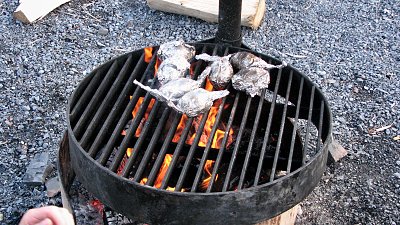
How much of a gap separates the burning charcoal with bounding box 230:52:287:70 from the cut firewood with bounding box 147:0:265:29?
1.78m

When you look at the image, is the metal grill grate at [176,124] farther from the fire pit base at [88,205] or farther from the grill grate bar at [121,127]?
the fire pit base at [88,205]

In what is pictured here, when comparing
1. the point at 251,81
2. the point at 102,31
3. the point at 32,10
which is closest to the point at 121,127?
the point at 251,81

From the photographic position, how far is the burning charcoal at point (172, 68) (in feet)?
8.02

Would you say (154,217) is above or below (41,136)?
above

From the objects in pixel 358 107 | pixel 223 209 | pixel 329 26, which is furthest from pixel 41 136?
Answer: pixel 329 26

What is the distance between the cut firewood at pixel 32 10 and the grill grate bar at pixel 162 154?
104 inches

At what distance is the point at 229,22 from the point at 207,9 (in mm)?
1709

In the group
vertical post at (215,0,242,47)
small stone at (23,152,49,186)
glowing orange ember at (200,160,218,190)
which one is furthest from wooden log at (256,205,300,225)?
small stone at (23,152,49,186)

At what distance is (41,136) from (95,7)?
1711mm

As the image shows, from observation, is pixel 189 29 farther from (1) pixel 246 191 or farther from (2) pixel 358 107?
(1) pixel 246 191

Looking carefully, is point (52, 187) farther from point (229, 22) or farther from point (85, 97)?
point (229, 22)

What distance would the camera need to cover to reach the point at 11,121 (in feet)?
11.7

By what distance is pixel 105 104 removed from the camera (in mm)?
2414

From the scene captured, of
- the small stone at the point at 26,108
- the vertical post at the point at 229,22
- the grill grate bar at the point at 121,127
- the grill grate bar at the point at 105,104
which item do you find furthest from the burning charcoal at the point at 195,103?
the small stone at the point at 26,108
